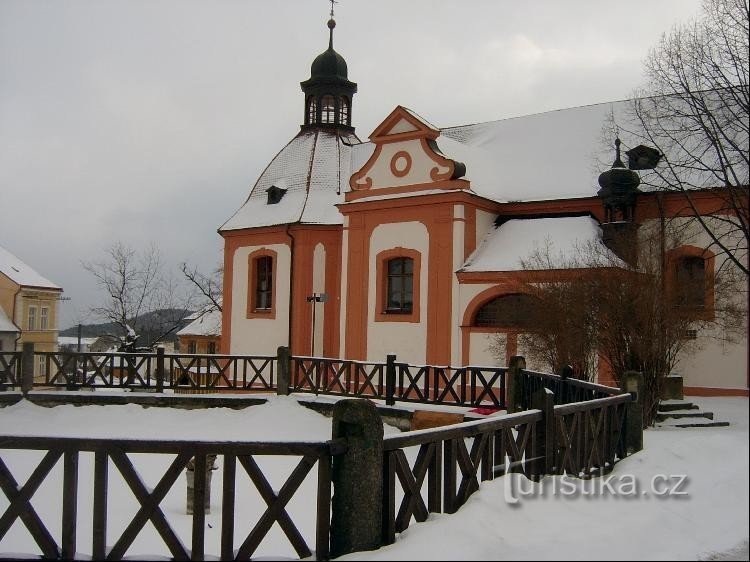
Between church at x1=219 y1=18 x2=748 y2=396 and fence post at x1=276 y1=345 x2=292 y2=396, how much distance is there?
175 inches

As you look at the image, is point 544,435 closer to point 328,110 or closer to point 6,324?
point 328,110

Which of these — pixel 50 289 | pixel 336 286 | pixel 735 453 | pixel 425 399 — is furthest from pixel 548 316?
pixel 50 289

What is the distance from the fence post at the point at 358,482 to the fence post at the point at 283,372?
11792mm

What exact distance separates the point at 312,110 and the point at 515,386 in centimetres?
1861

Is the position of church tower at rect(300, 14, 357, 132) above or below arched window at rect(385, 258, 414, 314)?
above

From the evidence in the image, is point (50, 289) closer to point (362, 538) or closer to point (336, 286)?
point (336, 286)

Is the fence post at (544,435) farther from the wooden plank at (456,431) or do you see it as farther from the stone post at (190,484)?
the stone post at (190,484)

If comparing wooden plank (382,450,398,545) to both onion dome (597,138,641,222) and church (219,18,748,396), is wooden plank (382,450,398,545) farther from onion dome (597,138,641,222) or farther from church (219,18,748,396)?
onion dome (597,138,641,222)

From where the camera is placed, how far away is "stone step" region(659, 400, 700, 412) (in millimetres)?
13383

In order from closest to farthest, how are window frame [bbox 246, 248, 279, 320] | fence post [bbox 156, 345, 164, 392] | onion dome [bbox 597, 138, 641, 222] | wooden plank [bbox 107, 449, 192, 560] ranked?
wooden plank [bbox 107, 449, 192, 560] → fence post [bbox 156, 345, 164, 392] → onion dome [bbox 597, 138, 641, 222] → window frame [bbox 246, 248, 279, 320]

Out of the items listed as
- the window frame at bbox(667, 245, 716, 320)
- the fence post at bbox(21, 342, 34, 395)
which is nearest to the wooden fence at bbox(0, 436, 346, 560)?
the window frame at bbox(667, 245, 716, 320)

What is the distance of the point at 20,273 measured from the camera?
4228cm

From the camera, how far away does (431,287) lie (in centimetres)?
2038

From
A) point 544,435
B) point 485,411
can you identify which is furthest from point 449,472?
point 485,411
